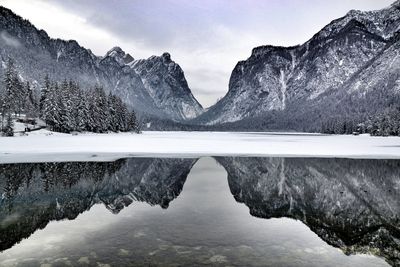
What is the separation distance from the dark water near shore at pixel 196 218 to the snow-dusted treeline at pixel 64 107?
60.2 meters

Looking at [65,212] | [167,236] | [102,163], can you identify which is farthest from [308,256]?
[102,163]

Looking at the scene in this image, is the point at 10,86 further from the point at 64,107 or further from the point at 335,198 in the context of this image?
the point at 335,198

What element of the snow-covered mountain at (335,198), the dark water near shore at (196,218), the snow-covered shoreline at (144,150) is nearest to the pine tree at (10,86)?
the snow-covered shoreline at (144,150)

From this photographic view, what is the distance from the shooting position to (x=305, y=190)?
2267 centimetres

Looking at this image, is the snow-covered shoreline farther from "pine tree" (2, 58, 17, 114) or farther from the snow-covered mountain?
"pine tree" (2, 58, 17, 114)

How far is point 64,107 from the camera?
8981 centimetres

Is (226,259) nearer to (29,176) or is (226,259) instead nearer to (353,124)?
(29,176)

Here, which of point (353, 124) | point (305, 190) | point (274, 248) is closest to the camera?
point (274, 248)

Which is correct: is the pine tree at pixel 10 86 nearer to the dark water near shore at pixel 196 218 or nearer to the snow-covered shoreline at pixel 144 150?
the snow-covered shoreline at pixel 144 150

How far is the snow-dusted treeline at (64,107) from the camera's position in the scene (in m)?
87.8

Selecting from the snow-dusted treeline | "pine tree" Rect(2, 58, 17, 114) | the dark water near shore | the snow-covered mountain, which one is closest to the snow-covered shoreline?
the dark water near shore

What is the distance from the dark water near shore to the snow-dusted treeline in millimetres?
60176

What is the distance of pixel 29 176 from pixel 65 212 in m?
11.3

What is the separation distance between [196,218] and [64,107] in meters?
82.9
